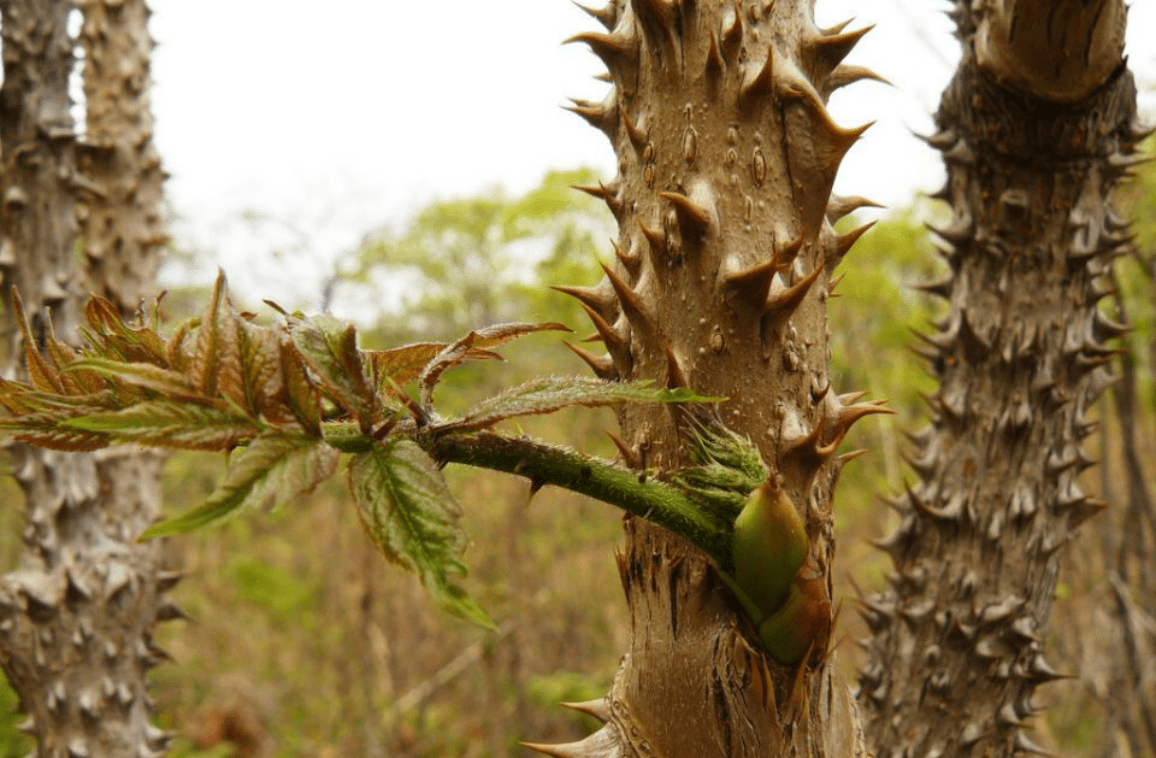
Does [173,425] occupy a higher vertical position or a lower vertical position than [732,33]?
lower

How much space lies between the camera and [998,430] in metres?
1.41

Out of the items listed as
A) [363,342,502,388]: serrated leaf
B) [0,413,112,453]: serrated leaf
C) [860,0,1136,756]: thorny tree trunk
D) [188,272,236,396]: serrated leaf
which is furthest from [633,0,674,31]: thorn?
[860,0,1136,756]: thorny tree trunk

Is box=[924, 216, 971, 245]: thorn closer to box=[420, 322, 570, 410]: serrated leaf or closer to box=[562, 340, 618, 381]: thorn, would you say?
box=[562, 340, 618, 381]: thorn

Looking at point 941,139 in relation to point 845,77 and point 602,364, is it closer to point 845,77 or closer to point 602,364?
point 845,77

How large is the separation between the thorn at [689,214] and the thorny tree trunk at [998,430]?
0.81 metres

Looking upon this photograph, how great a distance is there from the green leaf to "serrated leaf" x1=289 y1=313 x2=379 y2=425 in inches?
1.2

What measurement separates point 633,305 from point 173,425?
368mm

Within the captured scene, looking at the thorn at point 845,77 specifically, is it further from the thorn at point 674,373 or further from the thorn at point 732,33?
the thorn at point 674,373

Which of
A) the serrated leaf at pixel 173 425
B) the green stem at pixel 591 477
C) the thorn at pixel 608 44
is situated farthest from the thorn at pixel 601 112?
the serrated leaf at pixel 173 425

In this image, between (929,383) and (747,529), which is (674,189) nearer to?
(747,529)

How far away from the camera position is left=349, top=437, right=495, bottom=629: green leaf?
0.51m

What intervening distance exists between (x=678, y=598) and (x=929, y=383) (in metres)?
6.28

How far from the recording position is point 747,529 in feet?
2.05

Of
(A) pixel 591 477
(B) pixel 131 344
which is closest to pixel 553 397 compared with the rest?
(A) pixel 591 477
